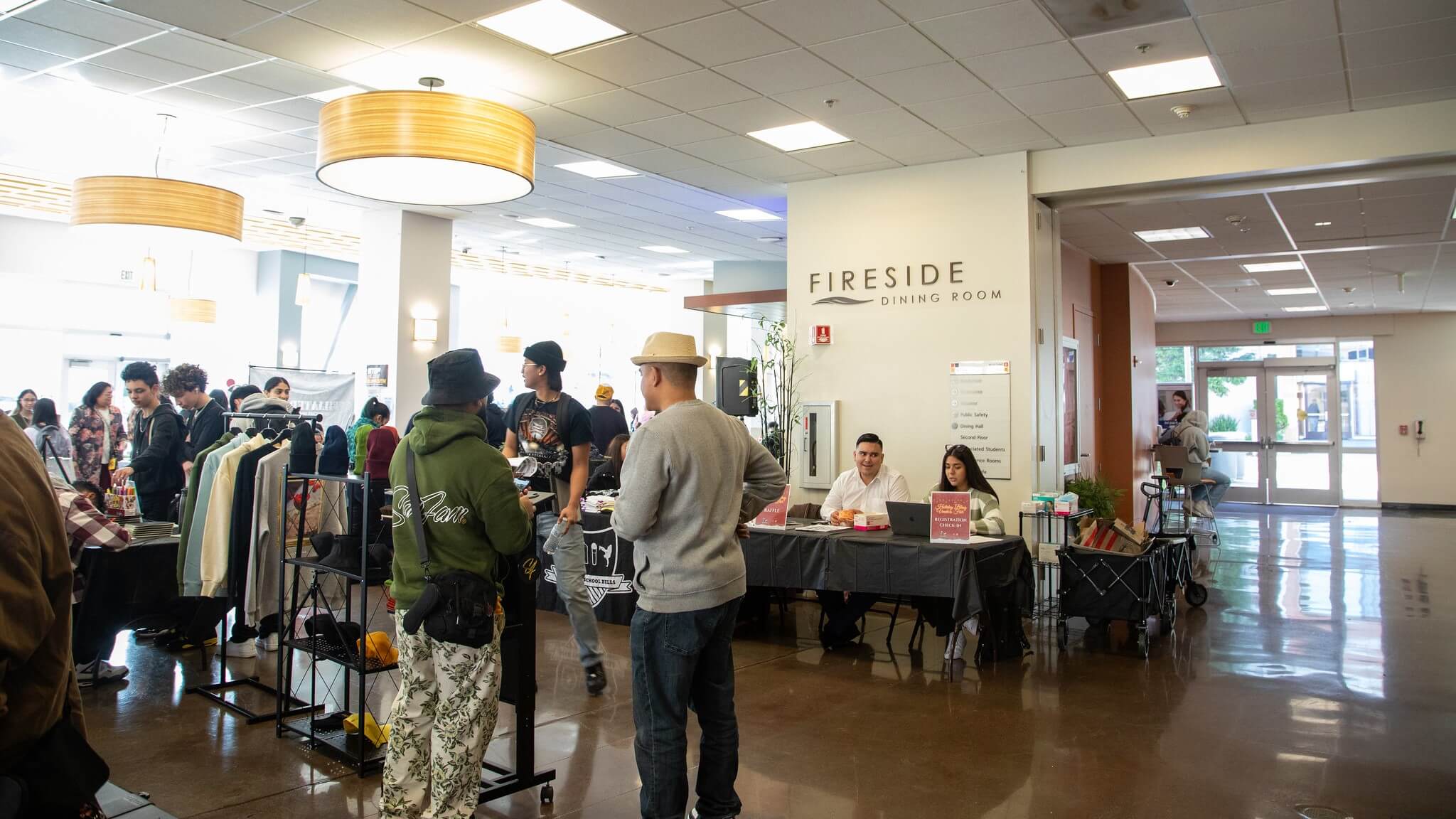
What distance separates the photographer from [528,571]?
353cm

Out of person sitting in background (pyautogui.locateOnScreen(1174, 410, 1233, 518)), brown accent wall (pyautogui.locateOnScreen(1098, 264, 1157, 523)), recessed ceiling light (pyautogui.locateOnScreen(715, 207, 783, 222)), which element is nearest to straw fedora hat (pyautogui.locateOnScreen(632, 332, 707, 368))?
recessed ceiling light (pyautogui.locateOnScreen(715, 207, 783, 222))

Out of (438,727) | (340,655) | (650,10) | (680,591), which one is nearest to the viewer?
(680,591)

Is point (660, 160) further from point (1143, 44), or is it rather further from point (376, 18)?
point (1143, 44)

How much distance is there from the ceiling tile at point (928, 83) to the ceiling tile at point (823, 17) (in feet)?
2.27

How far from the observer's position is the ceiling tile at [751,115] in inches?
251

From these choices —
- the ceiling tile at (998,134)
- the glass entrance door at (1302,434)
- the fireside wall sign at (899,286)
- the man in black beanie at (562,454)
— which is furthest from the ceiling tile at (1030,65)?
the glass entrance door at (1302,434)

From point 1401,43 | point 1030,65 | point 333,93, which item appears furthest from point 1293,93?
point 333,93

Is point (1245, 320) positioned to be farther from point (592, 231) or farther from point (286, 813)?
point (286, 813)

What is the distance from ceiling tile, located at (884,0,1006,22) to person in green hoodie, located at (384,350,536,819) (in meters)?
3.12

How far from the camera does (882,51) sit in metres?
5.41

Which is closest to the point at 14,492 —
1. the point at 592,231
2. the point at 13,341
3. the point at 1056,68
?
the point at 1056,68

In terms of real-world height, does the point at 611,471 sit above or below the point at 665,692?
above

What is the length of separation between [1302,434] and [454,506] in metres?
18.1

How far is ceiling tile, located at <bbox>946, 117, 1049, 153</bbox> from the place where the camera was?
6672mm
